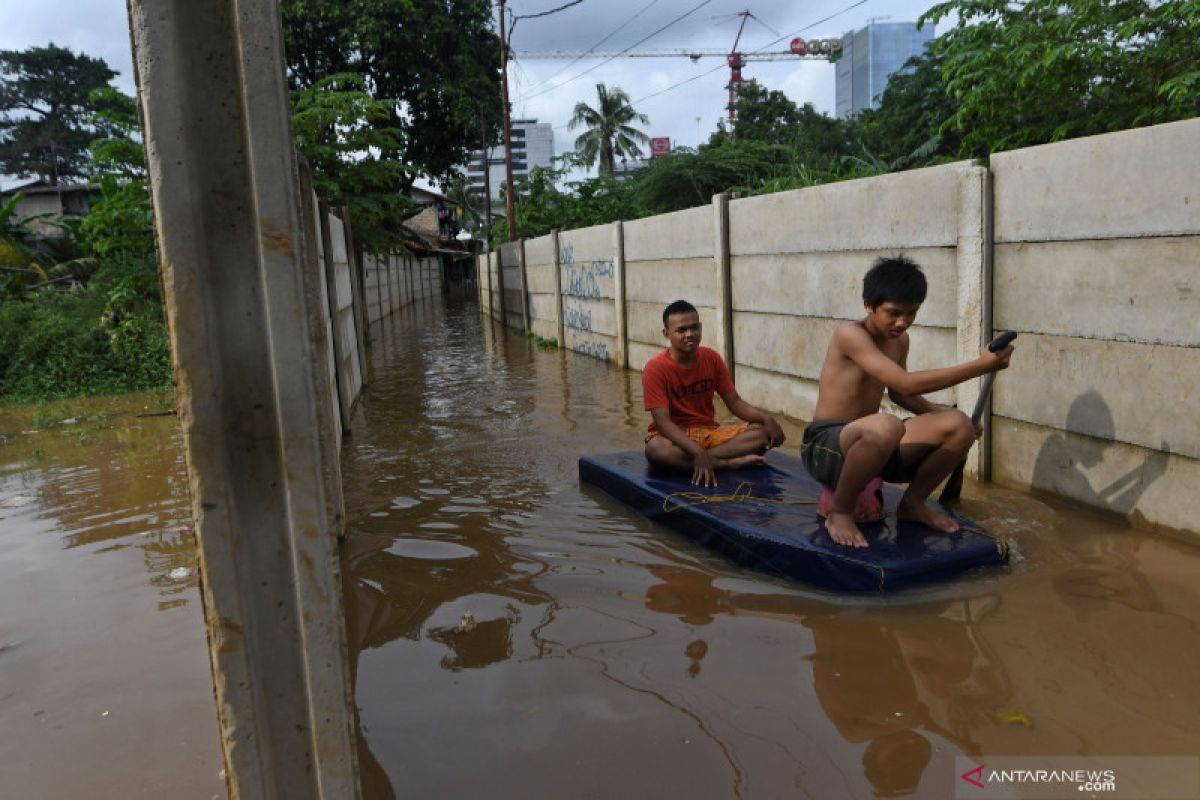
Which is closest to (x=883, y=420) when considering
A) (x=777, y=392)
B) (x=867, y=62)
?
(x=777, y=392)

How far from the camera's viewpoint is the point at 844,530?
364 cm

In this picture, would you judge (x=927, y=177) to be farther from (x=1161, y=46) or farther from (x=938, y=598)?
(x=1161, y=46)

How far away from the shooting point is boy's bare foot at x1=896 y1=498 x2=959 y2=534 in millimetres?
3727

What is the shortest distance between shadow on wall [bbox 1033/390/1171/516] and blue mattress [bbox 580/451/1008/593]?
841 millimetres

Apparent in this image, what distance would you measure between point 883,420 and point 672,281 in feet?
19.4

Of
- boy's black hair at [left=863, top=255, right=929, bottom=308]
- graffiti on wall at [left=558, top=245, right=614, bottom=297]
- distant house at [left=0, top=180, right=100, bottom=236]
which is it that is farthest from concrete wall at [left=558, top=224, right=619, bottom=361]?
distant house at [left=0, top=180, right=100, bottom=236]

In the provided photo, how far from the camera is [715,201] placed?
25.9 feet

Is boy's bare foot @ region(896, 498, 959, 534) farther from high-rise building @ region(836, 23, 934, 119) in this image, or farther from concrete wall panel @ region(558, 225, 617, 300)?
high-rise building @ region(836, 23, 934, 119)

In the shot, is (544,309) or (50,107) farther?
(50,107)

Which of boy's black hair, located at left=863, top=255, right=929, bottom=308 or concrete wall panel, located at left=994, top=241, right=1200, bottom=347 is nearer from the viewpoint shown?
boy's black hair, located at left=863, top=255, right=929, bottom=308

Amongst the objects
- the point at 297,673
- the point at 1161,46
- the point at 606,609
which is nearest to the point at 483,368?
the point at 606,609

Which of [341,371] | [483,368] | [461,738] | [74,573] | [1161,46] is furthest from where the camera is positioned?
[483,368]

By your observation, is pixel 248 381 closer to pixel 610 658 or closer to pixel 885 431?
pixel 610 658

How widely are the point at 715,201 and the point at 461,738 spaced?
20.3ft
